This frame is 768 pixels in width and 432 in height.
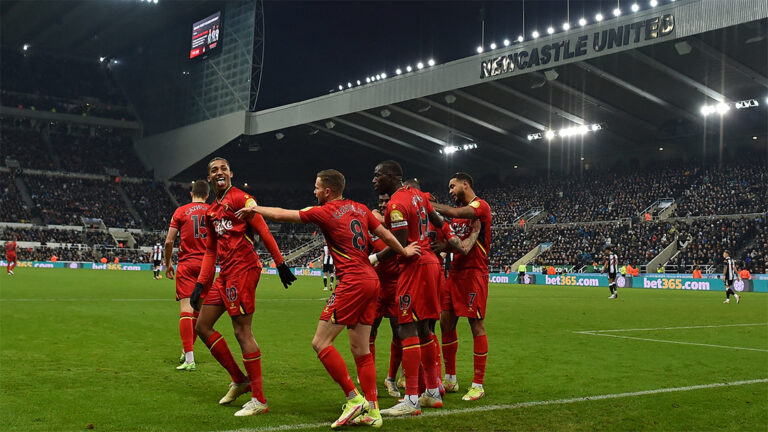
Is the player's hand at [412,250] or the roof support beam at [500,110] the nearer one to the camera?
the player's hand at [412,250]

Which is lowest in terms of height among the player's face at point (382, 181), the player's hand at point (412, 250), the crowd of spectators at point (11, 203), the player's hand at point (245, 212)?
the player's hand at point (412, 250)

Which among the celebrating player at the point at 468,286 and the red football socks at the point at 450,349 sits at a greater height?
the celebrating player at the point at 468,286

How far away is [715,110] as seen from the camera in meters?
38.8

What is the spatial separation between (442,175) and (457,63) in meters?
24.3

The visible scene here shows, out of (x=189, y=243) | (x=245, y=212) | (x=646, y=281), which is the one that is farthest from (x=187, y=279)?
(x=646, y=281)

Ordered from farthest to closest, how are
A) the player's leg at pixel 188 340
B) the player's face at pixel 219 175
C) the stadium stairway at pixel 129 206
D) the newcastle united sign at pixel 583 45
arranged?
1. the stadium stairway at pixel 129 206
2. the newcastle united sign at pixel 583 45
3. the player's leg at pixel 188 340
4. the player's face at pixel 219 175

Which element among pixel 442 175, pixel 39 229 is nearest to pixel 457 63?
pixel 442 175

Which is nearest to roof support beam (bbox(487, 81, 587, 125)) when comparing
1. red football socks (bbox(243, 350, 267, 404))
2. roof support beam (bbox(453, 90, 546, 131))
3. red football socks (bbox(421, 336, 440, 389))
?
roof support beam (bbox(453, 90, 546, 131))

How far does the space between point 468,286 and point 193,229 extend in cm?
380

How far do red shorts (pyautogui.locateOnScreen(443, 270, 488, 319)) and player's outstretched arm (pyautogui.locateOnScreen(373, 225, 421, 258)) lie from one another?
1.28 m

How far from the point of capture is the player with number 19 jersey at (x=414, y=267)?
6.14 metres

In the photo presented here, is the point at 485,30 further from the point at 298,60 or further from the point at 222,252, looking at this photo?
the point at 222,252

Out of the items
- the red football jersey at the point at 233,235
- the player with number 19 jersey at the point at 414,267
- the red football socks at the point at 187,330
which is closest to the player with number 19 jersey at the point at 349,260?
the player with number 19 jersey at the point at 414,267

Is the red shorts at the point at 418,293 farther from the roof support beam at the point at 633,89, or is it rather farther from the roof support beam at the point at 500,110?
the roof support beam at the point at 500,110
